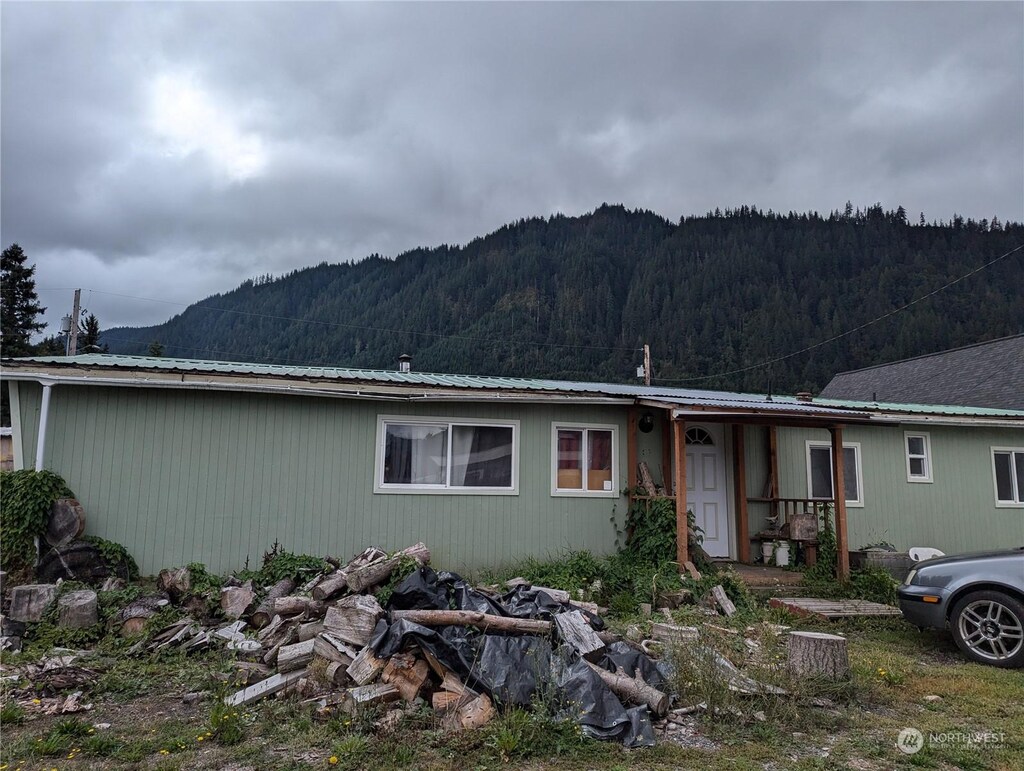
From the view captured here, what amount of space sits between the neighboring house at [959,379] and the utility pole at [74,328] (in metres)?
25.9

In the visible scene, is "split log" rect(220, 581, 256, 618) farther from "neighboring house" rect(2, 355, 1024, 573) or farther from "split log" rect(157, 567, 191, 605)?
"neighboring house" rect(2, 355, 1024, 573)

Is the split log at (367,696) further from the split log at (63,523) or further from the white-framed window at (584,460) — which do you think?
the white-framed window at (584,460)

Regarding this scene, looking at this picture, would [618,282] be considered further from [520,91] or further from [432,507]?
[432,507]

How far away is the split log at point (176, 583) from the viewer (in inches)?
277

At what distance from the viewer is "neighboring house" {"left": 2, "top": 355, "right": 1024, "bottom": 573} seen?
798 centimetres

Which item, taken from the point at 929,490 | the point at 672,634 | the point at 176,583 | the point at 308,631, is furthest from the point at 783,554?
the point at 176,583

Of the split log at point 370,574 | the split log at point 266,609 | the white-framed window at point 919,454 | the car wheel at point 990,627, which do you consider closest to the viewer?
the car wheel at point 990,627

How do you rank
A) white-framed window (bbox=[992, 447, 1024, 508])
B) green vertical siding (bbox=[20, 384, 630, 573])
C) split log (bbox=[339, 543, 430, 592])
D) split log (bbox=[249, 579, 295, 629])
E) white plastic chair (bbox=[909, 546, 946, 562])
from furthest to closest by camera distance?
white-framed window (bbox=[992, 447, 1024, 508]), white plastic chair (bbox=[909, 546, 946, 562]), green vertical siding (bbox=[20, 384, 630, 573]), split log (bbox=[249, 579, 295, 629]), split log (bbox=[339, 543, 430, 592])

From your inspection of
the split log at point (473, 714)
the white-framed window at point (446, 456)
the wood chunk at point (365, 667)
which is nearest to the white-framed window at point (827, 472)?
the white-framed window at point (446, 456)

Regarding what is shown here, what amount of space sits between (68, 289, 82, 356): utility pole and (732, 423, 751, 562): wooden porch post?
20.5m

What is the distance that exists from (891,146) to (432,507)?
3012cm

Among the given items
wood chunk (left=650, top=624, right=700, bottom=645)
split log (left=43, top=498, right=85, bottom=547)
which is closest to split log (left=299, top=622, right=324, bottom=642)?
wood chunk (left=650, top=624, right=700, bottom=645)

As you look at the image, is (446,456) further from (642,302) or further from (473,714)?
(642,302)

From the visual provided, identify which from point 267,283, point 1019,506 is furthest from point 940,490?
point 267,283
